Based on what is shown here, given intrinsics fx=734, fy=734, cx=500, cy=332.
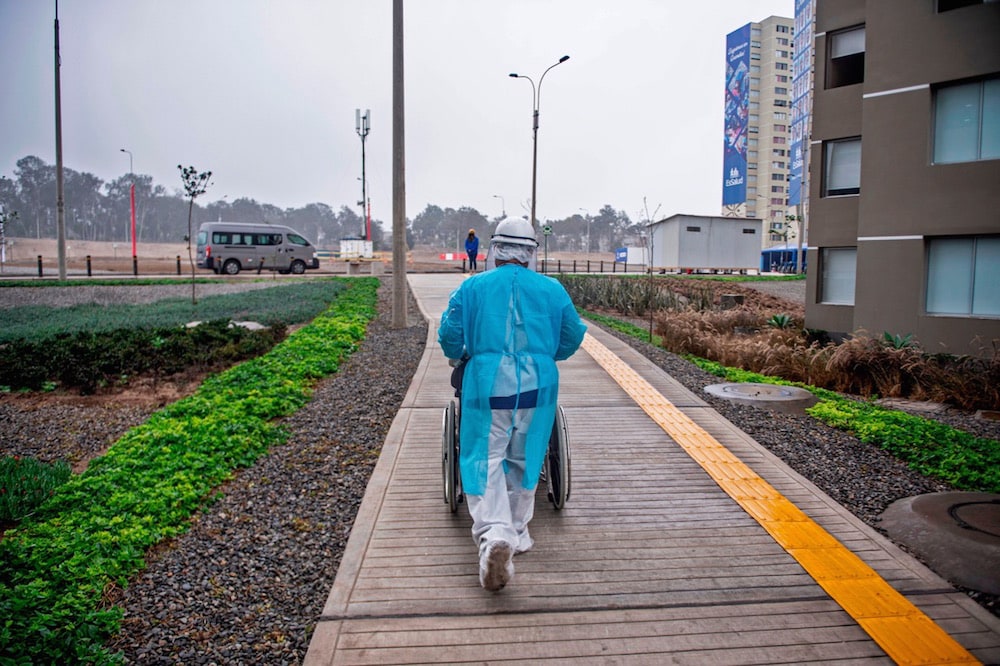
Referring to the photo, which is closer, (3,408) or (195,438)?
(195,438)

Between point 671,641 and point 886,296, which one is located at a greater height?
point 886,296

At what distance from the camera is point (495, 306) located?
3.78 m

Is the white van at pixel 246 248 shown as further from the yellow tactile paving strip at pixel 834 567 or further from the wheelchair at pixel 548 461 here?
the wheelchair at pixel 548 461

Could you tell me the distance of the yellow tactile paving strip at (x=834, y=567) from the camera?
10.5 ft

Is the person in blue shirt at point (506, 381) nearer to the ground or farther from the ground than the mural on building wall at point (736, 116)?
nearer to the ground

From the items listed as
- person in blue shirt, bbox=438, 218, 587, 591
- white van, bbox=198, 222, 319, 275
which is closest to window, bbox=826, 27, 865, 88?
person in blue shirt, bbox=438, 218, 587, 591

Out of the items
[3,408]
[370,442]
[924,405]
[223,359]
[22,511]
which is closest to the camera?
[22,511]

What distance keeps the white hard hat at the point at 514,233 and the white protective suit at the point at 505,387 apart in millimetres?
63

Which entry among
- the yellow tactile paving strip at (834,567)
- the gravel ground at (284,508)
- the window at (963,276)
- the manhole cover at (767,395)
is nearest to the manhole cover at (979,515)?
the gravel ground at (284,508)

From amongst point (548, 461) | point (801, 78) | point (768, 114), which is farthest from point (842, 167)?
point (768, 114)

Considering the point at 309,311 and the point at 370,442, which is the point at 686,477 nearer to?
the point at 370,442

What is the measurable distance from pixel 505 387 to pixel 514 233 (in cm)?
85

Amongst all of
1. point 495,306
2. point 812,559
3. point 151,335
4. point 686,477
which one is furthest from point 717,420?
point 151,335

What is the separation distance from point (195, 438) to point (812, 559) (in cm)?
453
